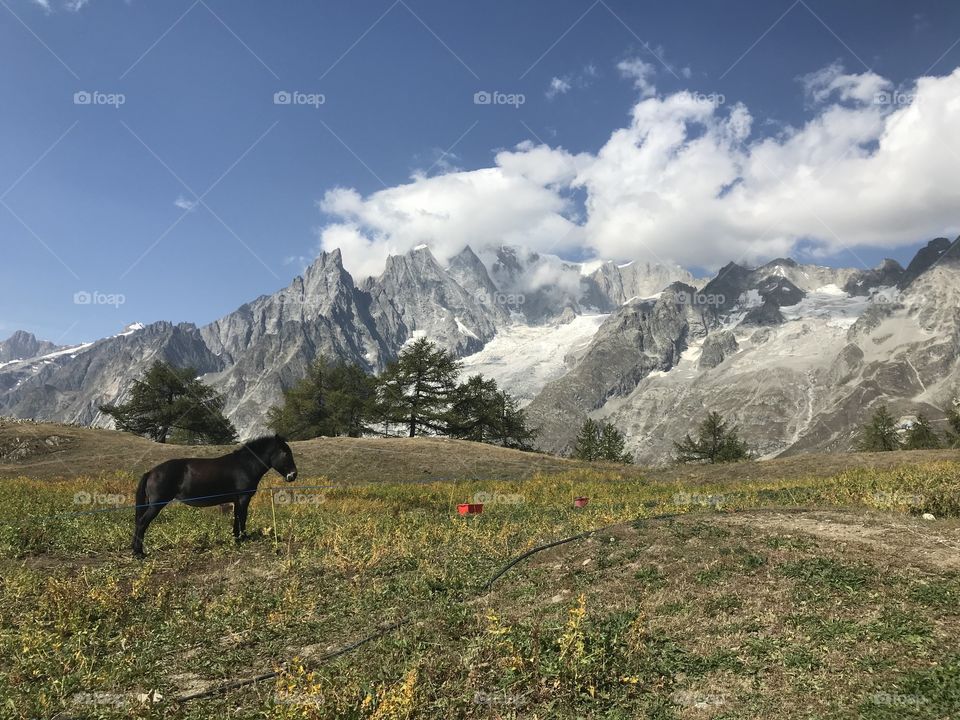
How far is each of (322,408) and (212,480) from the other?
188 ft

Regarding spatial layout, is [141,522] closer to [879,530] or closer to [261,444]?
[261,444]

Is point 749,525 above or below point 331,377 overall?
below

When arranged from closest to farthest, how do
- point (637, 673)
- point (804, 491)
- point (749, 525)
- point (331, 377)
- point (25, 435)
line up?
point (637, 673), point (749, 525), point (804, 491), point (25, 435), point (331, 377)

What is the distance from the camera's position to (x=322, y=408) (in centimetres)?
7031

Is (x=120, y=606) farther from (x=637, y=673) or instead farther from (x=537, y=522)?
(x=537, y=522)

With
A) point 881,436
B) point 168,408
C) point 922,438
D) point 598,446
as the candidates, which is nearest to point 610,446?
point 598,446

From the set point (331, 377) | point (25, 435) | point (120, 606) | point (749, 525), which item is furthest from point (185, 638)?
point (331, 377)

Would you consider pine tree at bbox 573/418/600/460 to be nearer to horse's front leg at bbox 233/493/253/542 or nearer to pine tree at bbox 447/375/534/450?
pine tree at bbox 447/375/534/450

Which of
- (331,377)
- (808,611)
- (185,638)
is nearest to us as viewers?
(808,611)

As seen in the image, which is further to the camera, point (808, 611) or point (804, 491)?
point (804, 491)

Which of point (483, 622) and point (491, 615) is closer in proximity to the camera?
point (491, 615)

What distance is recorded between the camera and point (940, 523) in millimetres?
12484

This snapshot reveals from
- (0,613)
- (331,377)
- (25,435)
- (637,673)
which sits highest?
(331,377)

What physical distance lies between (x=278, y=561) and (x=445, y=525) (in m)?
4.91
